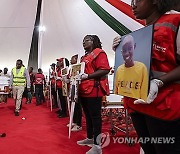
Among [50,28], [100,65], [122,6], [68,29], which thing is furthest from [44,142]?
[50,28]

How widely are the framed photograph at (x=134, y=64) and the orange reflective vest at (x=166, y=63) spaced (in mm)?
40

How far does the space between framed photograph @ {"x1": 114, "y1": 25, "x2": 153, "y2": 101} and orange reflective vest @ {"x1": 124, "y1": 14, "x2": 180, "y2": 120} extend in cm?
4

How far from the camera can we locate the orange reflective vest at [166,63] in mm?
913

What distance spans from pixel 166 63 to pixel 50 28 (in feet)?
33.0

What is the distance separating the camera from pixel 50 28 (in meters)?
10.6

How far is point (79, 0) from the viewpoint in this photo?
7660mm

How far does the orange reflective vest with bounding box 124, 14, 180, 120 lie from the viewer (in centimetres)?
91

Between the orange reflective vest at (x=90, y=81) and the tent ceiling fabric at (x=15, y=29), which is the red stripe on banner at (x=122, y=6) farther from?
the tent ceiling fabric at (x=15, y=29)

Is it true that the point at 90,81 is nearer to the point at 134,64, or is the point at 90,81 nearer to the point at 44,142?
the point at 44,142

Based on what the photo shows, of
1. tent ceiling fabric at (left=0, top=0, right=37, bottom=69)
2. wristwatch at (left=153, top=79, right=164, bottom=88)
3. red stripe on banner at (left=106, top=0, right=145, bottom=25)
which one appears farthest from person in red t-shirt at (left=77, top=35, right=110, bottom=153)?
tent ceiling fabric at (left=0, top=0, right=37, bottom=69)

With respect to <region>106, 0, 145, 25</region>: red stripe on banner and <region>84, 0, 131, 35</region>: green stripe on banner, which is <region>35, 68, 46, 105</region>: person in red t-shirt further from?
<region>106, 0, 145, 25</region>: red stripe on banner

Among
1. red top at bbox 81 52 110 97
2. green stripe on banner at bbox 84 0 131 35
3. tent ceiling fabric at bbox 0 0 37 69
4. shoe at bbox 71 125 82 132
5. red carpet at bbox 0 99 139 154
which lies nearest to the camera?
red top at bbox 81 52 110 97

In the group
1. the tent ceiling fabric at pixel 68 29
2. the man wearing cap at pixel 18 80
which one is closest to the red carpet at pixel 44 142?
the man wearing cap at pixel 18 80

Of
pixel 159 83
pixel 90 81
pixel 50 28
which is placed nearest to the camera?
pixel 159 83
